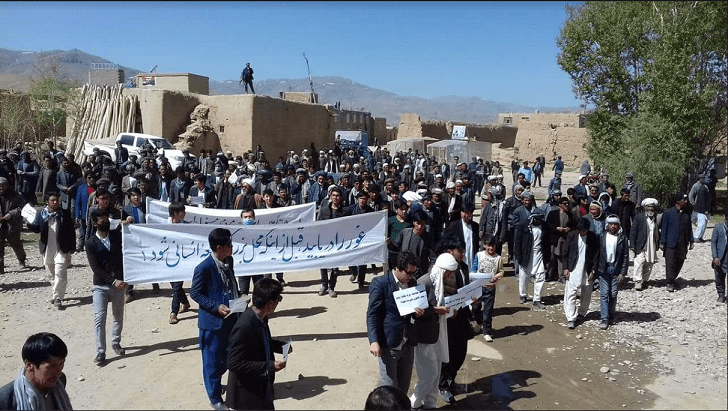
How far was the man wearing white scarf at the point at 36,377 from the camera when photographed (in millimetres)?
3279

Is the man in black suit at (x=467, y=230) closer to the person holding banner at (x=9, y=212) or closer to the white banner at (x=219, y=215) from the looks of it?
the white banner at (x=219, y=215)

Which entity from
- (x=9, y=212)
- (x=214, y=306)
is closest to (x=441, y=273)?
(x=214, y=306)

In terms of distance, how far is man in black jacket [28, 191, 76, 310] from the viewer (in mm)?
8789

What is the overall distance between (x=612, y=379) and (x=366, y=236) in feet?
11.9

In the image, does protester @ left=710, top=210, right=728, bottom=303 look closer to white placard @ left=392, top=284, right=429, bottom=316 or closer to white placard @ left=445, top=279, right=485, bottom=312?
white placard @ left=445, top=279, right=485, bottom=312

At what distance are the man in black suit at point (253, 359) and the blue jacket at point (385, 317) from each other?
3.80 feet

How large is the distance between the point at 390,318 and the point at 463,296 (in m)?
0.93

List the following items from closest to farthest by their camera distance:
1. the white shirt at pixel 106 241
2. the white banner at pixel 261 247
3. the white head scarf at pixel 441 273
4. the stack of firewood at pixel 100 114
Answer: the white head scarf at pixel 441 273
the white shirt at pixel 106 241
the white banner at pixel 261 247
the stack of firewood at pixel 100 114

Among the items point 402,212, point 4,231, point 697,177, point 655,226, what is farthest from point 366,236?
point 697,177

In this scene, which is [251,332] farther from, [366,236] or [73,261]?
[73,261]

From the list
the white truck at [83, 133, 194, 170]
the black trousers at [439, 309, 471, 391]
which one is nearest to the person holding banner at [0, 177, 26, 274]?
the black trousers at [439, 309, 471, 391]

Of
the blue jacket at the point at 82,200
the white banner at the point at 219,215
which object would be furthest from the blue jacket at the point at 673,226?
the blue jacket at the point at 82,200

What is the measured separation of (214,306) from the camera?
5.55 metres

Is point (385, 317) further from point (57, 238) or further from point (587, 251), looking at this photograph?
point (57, 238)
